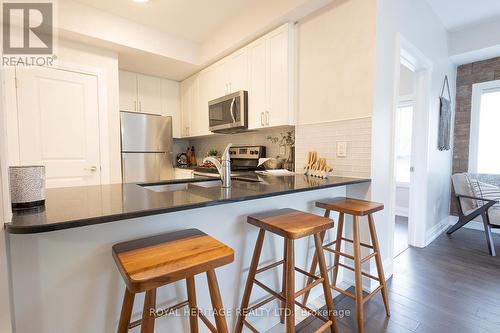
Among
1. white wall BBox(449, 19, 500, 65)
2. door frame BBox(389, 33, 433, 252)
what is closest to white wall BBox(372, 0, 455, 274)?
door frame BBox(389, 33, 433, 252)

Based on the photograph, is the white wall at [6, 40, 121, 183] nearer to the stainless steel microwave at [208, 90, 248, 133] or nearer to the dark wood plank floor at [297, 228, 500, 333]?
the stainless steel microwave at [208, 90, 248, 133]

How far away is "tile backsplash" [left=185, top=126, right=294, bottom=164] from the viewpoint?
9.57 ft

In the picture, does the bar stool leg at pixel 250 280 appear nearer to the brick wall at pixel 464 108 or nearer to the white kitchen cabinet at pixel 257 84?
the white kitchen cabinet at pixel 257 84

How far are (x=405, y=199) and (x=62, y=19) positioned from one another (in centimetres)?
513

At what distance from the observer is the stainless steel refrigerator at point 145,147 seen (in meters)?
3.05

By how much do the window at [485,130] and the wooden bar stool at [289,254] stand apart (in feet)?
11.4

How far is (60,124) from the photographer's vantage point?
2525 mm

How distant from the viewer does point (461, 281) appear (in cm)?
201

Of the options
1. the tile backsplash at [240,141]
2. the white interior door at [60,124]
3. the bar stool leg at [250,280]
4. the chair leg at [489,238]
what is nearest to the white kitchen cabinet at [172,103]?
the tile backsplash at [240,141]

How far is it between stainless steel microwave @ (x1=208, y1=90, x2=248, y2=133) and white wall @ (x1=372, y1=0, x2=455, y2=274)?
1372 millimetres

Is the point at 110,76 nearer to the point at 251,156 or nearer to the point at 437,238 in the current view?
the point at 251,156

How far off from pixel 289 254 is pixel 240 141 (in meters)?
2.48

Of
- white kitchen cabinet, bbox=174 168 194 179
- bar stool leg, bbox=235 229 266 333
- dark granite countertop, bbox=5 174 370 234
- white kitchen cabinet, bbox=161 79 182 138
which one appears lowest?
bar stool leg, bbox=235 229 266 333

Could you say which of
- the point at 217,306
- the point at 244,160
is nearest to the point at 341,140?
the point at 244,160
